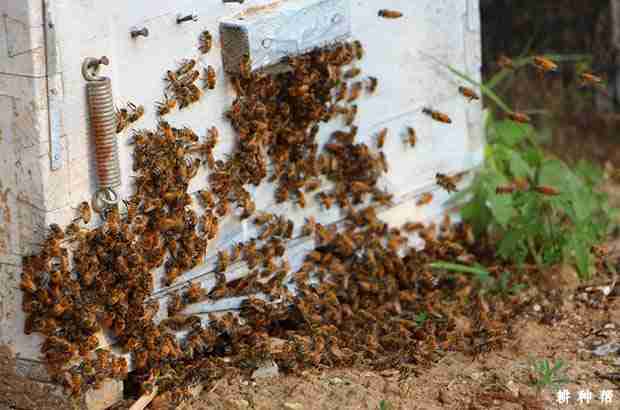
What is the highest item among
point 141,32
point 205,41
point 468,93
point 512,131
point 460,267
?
point 141,32

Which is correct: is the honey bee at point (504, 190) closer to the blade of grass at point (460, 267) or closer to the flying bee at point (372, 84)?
the blade of grass at point (460, 267)

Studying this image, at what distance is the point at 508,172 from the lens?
7.83 meters

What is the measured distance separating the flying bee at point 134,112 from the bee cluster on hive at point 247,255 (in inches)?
0.6

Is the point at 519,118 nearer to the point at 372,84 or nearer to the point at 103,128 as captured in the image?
the point at 372,84

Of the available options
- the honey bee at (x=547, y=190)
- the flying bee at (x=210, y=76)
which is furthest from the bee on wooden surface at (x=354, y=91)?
the honey bee at (x=547, y=190)

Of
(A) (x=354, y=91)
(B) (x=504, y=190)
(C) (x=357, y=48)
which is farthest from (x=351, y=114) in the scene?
(B) (x=504, y=190)

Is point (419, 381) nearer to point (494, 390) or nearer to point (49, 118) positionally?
point (494, 390)

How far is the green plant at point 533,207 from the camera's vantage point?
700cm

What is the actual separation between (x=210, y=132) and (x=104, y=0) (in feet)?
3.20

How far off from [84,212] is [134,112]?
553 millimetres

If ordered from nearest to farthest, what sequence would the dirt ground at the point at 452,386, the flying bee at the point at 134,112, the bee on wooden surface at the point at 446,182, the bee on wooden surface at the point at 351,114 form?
the flying bee at the point at 134,112, the dirt ground at the point at 452,386, the bee on wooden surface at the point at 351,114, the bee on wooden surface at the point at 446,182

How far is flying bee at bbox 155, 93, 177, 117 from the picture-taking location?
5445mm

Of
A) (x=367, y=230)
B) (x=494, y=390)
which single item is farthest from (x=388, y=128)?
(x=494, y=390)

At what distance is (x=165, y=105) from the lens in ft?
18.0
